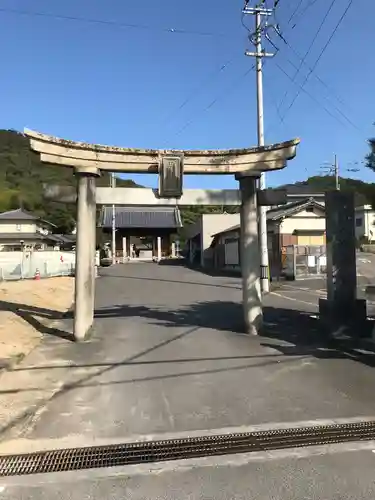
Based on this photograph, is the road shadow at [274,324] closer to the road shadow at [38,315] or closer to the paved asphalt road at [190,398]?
the paved asphalt road at [190,398]

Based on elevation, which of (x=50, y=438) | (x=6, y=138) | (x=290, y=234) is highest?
(x=6, y=138)

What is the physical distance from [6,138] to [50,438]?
11367 cm

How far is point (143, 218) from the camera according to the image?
63406 millimetres

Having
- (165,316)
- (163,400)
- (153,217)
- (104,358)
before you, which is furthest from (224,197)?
(153,217)

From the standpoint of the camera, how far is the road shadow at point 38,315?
1234 centimetres

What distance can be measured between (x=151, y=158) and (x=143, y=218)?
5180 centimetres

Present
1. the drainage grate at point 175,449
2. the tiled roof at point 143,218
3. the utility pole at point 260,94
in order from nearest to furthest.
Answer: the drainage grate at point 175,449, the utility pole at point 260,94, the tiled roof at point 143,218

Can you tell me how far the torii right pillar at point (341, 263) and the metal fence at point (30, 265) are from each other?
22.4m

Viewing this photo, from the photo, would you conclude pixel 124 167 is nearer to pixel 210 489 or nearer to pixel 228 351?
pixel 228 351

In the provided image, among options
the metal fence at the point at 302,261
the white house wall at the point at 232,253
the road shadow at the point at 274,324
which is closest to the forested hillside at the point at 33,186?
the white house wall at the point at 232,253

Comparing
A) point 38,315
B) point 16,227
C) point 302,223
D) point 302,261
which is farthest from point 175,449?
point 16,227

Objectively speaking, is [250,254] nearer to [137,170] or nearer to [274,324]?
[274,324]

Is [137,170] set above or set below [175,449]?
above

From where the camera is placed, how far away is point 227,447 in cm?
502
